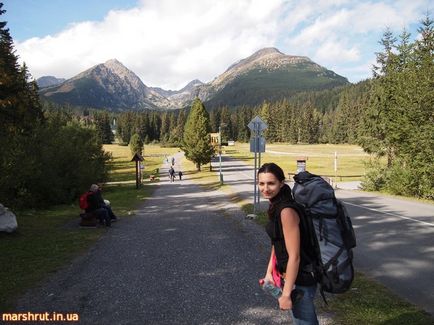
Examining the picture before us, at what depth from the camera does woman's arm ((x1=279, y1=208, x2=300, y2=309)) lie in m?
→ 3.16

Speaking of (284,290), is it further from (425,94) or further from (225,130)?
(225,130)

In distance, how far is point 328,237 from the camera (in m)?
3.28

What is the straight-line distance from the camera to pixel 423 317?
5246mm

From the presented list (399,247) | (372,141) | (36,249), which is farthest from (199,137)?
(399,247)

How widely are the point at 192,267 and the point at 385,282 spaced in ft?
12.5

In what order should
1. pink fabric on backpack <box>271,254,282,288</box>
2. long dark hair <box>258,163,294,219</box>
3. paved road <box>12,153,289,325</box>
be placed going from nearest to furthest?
long dark hair <box>258,163,294,219</box> → pink fabric on backpack <box>271,254,282,288</box> → paved road <box>12,153,289,325</box>

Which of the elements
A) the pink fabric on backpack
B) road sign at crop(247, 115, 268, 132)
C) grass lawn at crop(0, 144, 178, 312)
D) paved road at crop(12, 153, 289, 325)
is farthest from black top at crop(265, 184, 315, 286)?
road sign at crop(247, 115, 268, 132)

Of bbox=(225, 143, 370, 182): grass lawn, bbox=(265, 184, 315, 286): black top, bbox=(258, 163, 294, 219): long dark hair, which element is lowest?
bbox=(225, 143, 370, 182): grass lawn

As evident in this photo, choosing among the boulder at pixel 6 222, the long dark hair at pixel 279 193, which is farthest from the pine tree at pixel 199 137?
the long dark hair at pixel 279 193

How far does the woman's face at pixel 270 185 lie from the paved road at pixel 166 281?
2600 millimetres

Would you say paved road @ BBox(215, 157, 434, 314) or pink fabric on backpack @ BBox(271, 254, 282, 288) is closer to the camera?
pink fabric on backpack @ BBox(271, 254, 282, 288)

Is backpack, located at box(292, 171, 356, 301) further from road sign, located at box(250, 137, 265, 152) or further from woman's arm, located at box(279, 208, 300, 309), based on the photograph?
road sign, located at box(250, 137, 265, 152)

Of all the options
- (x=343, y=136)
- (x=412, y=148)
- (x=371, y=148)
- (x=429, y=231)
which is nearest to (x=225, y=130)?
(x=343, y=136)

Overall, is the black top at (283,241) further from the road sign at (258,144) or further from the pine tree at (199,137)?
the pine tree at (199,137)
